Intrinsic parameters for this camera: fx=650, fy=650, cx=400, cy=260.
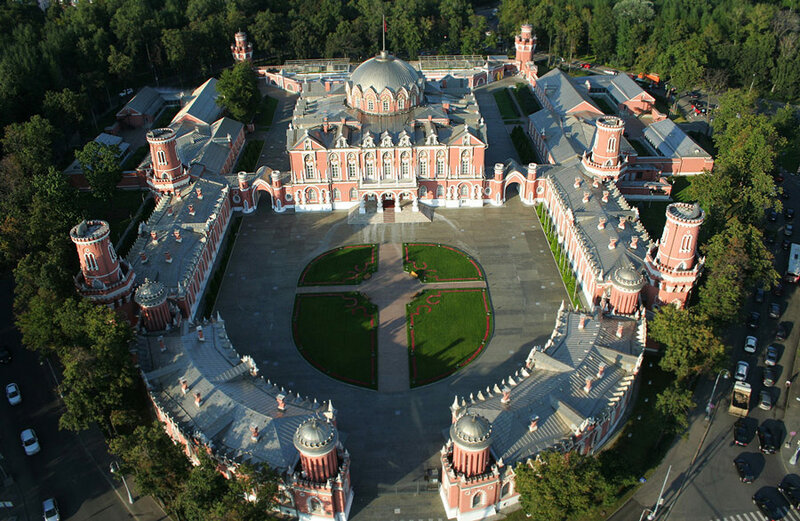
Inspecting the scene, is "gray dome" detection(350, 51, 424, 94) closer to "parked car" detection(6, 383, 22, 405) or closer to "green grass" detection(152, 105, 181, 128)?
"green grass" detection(152, 105, 181, 128)

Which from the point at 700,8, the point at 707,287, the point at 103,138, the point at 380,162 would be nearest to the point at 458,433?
the point at 707,287

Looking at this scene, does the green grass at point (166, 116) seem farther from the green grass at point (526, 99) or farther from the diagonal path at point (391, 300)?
the green grass at point (526, 99)

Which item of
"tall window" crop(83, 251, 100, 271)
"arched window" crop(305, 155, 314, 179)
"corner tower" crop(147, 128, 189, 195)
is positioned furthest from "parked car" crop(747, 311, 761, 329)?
"corner tower" crop(147, 128, 189, 195)

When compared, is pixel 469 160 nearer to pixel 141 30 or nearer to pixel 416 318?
pixel 416 318

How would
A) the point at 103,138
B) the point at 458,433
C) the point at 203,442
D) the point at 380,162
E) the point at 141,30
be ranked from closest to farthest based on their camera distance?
the point at 458,433, the point at 203,442, the point at 380,162, the point at 103,138, the point at 141,30

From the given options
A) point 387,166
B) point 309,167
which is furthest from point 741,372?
point 309,167

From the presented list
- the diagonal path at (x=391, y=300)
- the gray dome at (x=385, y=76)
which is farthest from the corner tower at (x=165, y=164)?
the gray dome at (x=385, y=76)
